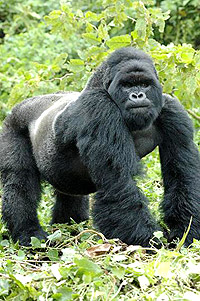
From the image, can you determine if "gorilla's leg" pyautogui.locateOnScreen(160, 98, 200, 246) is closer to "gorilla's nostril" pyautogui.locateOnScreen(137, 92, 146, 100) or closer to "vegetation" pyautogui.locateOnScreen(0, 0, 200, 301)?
"vegetation" pyautogui.locateOnScreen(0, 0, 200, 301)

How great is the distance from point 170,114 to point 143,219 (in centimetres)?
84

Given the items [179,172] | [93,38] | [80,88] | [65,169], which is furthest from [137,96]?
[80,88]

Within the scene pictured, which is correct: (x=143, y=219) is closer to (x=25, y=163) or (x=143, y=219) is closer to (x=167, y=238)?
(x=167, y=238)

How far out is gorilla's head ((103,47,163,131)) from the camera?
372 centimetres

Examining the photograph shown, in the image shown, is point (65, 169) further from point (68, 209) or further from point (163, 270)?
point (163, 270)

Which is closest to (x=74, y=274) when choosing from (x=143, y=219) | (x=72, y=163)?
(x=143, y=219)

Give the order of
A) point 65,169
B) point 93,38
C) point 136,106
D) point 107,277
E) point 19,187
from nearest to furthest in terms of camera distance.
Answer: point 107,277 → point 136,106 → point 65,169 → point 19,187 → point 93,38

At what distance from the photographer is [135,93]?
3.73 metres

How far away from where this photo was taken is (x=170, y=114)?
408 cm

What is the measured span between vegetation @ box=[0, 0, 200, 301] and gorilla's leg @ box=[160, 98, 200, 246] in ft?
0.59

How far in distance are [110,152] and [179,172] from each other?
0.56 metres

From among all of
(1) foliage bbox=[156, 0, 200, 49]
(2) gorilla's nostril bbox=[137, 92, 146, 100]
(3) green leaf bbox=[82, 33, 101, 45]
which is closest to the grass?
(2) gorilla's nostril bbox=[137, 92, 146, 100]

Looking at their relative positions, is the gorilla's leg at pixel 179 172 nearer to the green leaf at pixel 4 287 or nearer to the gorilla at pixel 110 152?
the gorilla at pixel 110 152

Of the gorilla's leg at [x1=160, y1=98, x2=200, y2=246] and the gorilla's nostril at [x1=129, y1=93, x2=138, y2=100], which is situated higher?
the gorilla's nostril at [x1=129, y1=93, x2=138, y2=100]
